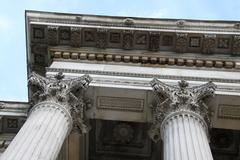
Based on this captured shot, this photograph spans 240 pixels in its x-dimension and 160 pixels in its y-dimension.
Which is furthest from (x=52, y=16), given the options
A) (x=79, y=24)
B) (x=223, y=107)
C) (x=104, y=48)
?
(x=223, y=107)

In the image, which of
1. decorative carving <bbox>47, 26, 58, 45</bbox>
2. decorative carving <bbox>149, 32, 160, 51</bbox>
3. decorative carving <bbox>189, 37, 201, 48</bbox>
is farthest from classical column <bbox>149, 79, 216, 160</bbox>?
decorative carving <bbox>47, 26, 58, 45</bbox>

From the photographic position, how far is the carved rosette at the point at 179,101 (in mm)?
18672

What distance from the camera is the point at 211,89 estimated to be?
64.8ft

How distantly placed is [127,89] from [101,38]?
4418 mm

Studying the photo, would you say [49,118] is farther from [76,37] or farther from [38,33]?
[38,33]

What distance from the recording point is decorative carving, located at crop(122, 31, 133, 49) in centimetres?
2404

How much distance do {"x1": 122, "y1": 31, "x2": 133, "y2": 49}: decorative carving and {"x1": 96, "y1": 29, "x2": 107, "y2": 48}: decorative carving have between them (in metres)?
0.96

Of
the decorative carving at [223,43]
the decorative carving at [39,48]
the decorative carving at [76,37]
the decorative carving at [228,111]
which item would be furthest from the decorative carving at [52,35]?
the decorative carving at [228,111]

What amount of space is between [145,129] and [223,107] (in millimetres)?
4963

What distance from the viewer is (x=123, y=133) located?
2398 cm

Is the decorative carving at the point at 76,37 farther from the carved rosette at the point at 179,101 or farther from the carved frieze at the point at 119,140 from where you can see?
the carved rosette at the point at 179,101

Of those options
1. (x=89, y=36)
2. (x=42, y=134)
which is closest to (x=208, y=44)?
(x=89, y=36)

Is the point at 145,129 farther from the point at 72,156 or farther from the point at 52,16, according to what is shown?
the point at 52,16

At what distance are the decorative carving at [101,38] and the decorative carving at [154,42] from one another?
2.28 meters
